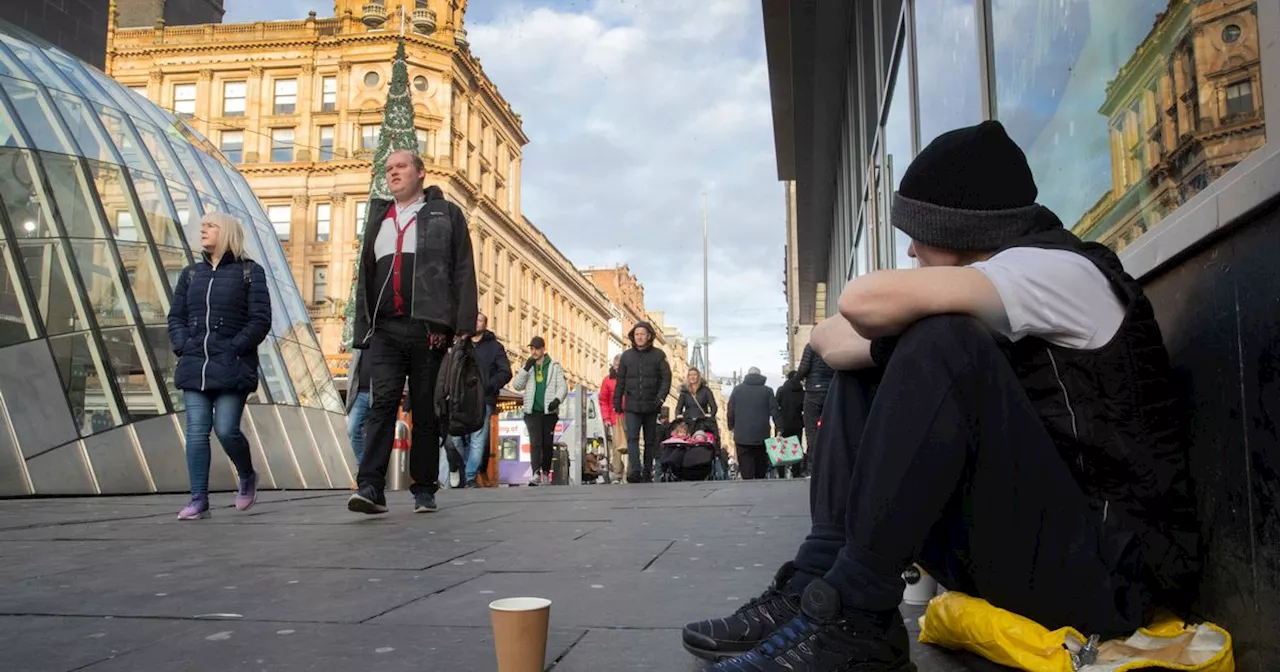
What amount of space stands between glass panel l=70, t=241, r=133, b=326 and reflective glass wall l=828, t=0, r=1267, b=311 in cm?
872

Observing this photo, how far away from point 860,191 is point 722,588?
9522mm

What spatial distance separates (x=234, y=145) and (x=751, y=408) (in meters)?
41.0

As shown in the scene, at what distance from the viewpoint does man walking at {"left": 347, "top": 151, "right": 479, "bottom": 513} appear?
5.37 meters

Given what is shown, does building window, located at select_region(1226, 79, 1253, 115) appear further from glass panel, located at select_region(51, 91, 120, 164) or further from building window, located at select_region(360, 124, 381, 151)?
building window, located at select_region(360, 124, 381, 151)

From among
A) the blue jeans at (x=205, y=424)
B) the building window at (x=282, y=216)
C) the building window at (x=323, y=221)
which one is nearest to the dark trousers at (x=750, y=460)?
the blue jeans at (x=205, y=424)

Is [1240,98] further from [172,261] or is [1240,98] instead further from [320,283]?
[320,283]

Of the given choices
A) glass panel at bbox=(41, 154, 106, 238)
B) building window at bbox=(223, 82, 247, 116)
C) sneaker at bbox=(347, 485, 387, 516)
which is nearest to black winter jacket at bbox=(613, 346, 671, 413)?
sneaker at bbox=(347, 485, 387, 516)

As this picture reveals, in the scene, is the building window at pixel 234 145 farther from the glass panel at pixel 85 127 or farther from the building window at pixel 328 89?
the glass panel at pixel 85 127

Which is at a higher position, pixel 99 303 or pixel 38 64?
pixel 38 64

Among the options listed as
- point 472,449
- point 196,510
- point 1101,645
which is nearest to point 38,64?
point 472,449

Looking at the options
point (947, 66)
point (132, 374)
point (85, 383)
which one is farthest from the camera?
point (132, 374)

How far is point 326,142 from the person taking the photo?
46500mm

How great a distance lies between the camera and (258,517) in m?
6.01

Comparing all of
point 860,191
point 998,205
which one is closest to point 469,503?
point 998,205
